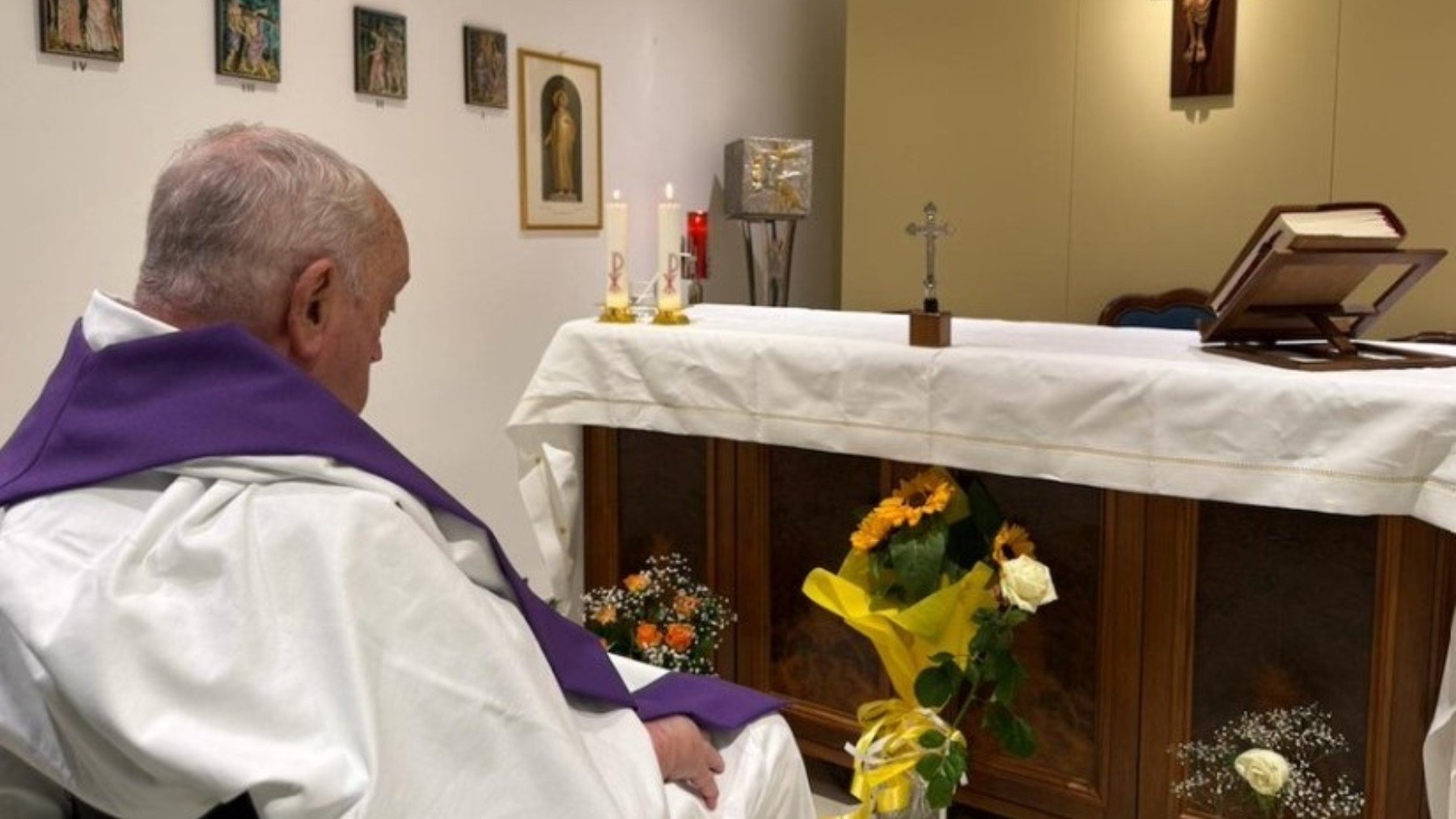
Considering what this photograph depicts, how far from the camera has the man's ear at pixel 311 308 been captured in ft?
4.64

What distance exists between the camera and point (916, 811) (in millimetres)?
2582

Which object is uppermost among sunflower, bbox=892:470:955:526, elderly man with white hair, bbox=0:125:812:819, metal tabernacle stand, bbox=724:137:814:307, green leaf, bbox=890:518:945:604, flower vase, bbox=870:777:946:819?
metal tabernacle stand, bbox=724:137:814:307

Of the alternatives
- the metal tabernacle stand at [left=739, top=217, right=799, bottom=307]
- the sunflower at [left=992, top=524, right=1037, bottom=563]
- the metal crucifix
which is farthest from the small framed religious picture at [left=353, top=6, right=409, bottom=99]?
the sunflower at [left=992, top=524, right=1037, bottom=563]

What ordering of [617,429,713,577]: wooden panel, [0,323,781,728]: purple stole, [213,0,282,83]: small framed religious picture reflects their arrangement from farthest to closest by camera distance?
[213,0,282,83]: small framed religious picture → [617,429,713,577]: wooden panel → [0,323,781,728]: purple stole

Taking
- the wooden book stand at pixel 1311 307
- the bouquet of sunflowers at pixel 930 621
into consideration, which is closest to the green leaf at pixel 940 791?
the bouquet of sunflowers at pixel 930 621

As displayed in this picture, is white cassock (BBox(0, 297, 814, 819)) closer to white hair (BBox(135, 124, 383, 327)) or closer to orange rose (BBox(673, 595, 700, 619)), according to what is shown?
white hair (BBox(135, 124, 383, 327))

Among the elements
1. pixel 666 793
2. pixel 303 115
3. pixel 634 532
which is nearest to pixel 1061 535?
pixel 634 532

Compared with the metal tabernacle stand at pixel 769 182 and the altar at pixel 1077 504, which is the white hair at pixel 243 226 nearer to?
the altar at pixel 1077 504

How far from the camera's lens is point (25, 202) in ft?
9.82

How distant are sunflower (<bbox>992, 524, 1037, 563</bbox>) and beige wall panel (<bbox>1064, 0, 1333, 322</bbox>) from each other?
2879 millimetres

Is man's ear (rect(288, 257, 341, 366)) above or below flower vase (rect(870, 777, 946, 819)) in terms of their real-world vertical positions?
above

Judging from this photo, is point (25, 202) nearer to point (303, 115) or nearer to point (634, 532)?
point (303, 115)

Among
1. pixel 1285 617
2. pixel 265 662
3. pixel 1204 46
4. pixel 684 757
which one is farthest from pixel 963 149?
pixel 265 662

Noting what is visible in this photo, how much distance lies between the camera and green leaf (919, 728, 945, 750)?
2.45 meters
